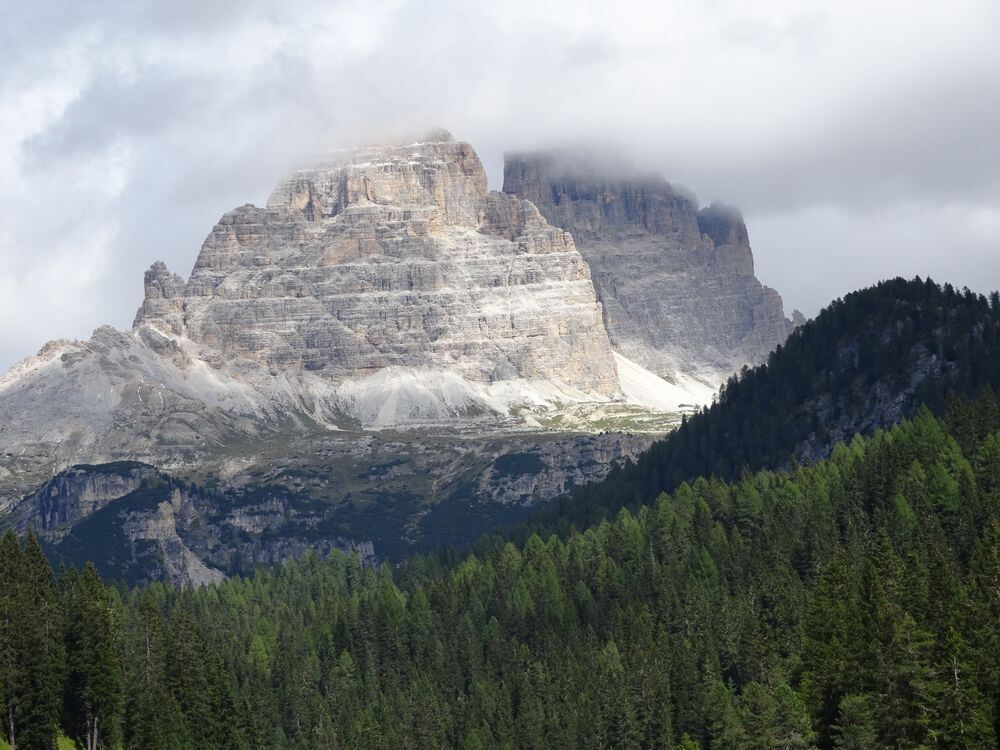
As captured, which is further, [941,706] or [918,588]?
[918,588]

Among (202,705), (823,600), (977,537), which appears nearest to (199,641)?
(202,705)

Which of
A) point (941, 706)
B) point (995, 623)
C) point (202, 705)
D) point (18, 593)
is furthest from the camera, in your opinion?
point (202, 705)

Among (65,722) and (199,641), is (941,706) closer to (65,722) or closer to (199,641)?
(65,722)

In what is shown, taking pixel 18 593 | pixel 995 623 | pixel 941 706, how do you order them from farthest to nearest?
pixel 18 593 < pixel 995 623 < pixel 941 706

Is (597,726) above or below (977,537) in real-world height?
below

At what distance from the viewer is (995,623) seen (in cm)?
14525

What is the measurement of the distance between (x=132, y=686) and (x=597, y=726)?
133ft

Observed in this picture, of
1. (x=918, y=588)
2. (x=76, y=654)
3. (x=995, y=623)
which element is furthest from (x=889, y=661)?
(x=76, y=654)

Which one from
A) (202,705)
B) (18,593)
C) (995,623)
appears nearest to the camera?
(995,623)

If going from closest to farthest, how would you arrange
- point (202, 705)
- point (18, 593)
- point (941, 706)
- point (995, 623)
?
point (941, 706), point (995, 623), point (18, 593), point (202, 705)

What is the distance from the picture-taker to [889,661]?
142500mm

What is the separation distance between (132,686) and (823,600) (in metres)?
55.0

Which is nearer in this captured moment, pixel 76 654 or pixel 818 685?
pixel 818 685

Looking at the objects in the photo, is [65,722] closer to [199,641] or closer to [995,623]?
[199,641]
